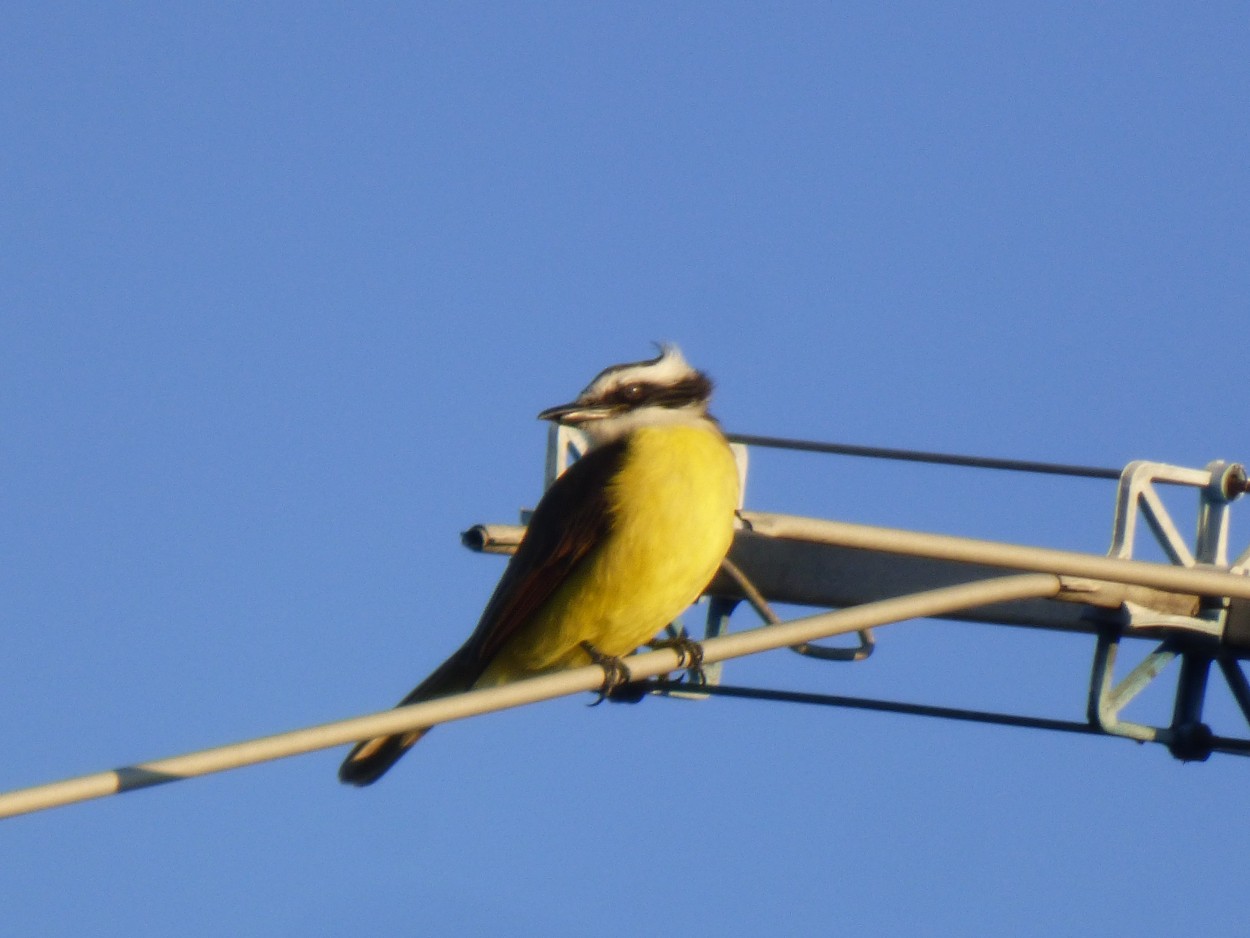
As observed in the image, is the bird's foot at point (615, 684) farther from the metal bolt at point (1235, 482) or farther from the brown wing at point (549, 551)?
the metal bolt at point (1235, 482)

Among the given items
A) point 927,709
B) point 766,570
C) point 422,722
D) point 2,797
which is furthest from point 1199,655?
point 2,797

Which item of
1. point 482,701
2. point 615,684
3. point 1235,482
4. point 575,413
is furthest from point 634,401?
point 482,701

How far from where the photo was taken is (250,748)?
467cm

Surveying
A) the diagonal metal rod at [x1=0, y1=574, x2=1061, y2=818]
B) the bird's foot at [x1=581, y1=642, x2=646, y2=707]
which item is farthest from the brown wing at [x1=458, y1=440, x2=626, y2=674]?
the diagonal metal rod at [x1=0, y1=574, x2=1061, y2=818]

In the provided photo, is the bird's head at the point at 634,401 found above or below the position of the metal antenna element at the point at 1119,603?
above

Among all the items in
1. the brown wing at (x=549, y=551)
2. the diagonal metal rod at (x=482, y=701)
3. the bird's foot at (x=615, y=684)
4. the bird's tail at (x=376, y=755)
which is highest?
the diagonal metal rod at (x=482, y=701)

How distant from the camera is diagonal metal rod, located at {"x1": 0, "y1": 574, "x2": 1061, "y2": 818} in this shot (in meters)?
4.48

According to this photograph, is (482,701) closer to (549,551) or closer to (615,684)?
(615,684)

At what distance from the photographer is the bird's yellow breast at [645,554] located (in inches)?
310

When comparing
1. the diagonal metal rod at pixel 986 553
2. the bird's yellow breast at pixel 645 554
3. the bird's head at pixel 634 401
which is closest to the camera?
the diagonal metal rod at pixel 986 553

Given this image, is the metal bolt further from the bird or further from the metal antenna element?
the bird

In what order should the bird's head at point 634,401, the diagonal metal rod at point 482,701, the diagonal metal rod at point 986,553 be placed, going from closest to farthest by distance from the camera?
1. the diagonal metal rod at point 482,701
2. the diagonal metal rod at point 986,553
3. the bird's head at point 634,401

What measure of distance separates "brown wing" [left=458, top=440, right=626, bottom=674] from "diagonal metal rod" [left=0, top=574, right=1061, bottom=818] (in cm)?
100

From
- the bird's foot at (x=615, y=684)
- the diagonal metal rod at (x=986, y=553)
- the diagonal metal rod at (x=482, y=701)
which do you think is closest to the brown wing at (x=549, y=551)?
the bird's foot at (x=615, y=684)
